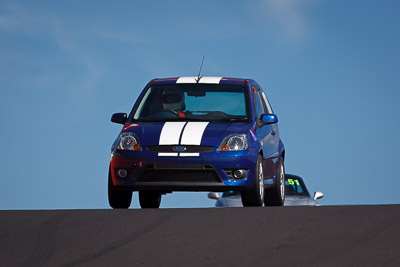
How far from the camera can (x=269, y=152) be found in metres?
14.4

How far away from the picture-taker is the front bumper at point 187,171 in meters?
12.8

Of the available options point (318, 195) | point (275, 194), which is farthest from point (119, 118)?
point (318, 195)

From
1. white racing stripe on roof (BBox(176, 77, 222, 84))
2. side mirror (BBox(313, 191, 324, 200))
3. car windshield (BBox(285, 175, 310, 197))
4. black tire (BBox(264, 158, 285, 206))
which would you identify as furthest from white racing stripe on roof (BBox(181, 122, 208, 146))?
side mirror (BBox(313, 191, 324, 200))

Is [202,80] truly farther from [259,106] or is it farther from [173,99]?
[259,106]

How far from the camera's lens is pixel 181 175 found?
12.9 metres

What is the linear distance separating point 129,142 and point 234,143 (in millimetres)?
1328

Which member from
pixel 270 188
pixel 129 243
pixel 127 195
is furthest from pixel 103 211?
pixel 270 188

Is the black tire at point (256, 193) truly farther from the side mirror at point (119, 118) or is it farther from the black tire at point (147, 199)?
the black tire at point (147, 199)

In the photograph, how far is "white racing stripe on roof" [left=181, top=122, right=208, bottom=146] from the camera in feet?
42.2

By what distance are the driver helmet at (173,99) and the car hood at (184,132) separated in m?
0.73

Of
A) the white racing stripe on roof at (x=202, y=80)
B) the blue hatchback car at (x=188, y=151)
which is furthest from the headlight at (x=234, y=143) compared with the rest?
the white racing stripe on roof at (x=202, y=80)

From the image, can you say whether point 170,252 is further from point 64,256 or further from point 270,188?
point 270,188

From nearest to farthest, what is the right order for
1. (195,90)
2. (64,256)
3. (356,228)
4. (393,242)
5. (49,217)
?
(64,256) < (393,242) < (356,228) < (49,217) < (195,90)

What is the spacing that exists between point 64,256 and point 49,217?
10.2 ft
